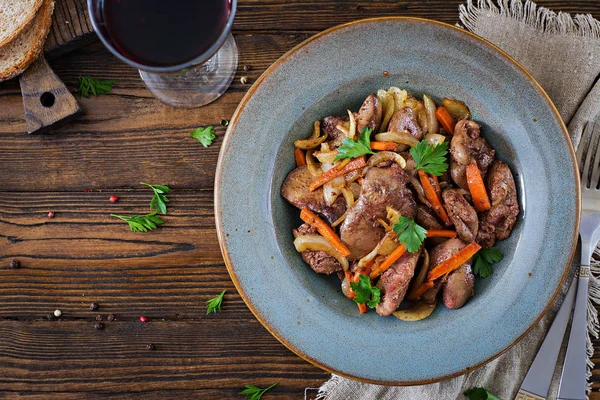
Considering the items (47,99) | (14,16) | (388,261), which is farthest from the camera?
(47,99)

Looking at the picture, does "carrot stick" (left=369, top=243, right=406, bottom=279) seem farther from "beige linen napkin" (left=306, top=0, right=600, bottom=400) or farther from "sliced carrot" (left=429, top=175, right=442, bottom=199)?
"beige linen napkin" (left=306, top=0, right=600, bottom=400)

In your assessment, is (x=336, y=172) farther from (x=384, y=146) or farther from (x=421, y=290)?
(x=421, y=290)

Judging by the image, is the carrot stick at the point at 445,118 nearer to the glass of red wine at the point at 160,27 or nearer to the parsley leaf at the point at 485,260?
the parsley leaf at the point at 485,260

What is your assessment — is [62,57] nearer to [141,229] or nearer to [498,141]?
[141,229]

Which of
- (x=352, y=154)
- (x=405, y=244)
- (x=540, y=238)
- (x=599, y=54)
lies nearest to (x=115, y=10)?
(x=352, y=154)

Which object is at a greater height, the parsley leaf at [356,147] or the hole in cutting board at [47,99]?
the parsley leaf at [356,147]

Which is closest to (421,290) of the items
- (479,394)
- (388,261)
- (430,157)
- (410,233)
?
(388,261)

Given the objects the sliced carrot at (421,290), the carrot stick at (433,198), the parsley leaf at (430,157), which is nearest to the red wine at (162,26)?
the parsley leaf at (430,157)
